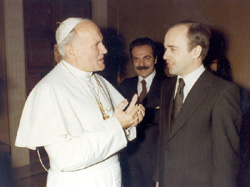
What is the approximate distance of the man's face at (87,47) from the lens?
1889 millimetres

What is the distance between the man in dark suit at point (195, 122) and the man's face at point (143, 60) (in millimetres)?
1232

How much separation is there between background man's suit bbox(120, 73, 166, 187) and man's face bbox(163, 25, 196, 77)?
1172mm

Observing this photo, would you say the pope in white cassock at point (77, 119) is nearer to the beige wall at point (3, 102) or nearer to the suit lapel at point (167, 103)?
the suit lapel at point (167, 103)

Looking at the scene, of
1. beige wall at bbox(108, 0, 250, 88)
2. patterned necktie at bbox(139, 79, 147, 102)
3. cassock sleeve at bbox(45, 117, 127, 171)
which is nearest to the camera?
cassock sleeve at bbox(45, 117, 127, 171)

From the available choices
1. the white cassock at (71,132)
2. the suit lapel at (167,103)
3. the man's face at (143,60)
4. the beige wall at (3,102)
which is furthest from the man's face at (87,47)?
the beige wall at (3,102)

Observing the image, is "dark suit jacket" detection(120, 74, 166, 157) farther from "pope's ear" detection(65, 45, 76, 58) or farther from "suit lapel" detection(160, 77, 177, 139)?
"pope's ear" detection(65, 45, 76, 58)

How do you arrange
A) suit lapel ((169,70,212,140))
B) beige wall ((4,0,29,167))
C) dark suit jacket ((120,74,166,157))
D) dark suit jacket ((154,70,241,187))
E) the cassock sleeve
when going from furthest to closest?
1. beige wall ((4,0,29,167))
2. dark suit jacket ((120,74,166,157))
3. suit lapel ((169,70,212,140))
4. dark suit jacket ((154,70,241,187))
5. the cassock sleeve

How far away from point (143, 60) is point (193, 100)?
5.68ft

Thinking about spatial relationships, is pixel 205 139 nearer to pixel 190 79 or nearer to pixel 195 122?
pixel 195 122

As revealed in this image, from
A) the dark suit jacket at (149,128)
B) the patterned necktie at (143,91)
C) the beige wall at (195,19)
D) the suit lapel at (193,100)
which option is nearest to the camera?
the suit lapel at (193,100)

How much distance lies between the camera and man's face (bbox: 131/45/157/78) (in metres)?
3.40

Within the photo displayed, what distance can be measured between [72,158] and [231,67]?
3230 millimetres

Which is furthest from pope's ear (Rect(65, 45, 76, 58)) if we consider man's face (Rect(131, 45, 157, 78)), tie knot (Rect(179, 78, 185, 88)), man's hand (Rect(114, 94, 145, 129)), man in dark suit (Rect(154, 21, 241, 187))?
man's face (Rect(131, 45, 157, 78))

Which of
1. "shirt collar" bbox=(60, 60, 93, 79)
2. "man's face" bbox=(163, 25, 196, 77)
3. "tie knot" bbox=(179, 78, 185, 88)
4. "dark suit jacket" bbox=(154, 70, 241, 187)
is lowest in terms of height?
"dark suit jacket" bbox=(154, 70, 241, 187)
